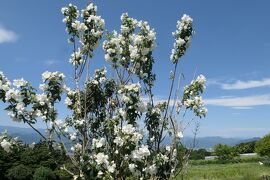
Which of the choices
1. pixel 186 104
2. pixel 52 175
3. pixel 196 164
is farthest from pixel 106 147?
pixel 196 164

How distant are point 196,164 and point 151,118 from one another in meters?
27.8

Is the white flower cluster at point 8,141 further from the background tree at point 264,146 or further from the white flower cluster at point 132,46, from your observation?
the background tree at point 264,146

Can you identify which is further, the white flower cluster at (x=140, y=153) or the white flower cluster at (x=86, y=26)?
the white flower cluster at (x=86, y=26)

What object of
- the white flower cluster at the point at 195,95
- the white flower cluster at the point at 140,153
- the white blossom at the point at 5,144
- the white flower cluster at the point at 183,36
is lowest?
the white flower cluster at the point at 140,153

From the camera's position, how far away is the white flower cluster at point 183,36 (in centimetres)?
587

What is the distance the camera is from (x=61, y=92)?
5332 mm

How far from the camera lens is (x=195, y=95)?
235 inches

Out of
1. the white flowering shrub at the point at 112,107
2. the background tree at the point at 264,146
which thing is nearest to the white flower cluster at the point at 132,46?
the white flowering shrub at the point at 112,107

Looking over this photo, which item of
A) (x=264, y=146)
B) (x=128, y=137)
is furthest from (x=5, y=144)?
(x=264, y=146)

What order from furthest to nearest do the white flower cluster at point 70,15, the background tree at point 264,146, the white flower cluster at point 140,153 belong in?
the background tree at point 264,146
the white flower cluster at point 70,15
the white flower cluster at point 140,153

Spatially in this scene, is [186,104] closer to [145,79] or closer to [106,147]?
[145,79]

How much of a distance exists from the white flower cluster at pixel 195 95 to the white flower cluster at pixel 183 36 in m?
0.43

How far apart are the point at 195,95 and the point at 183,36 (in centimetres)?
85

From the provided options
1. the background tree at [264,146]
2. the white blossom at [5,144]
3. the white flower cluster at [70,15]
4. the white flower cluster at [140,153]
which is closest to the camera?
the white flower cluster at [140,153]
